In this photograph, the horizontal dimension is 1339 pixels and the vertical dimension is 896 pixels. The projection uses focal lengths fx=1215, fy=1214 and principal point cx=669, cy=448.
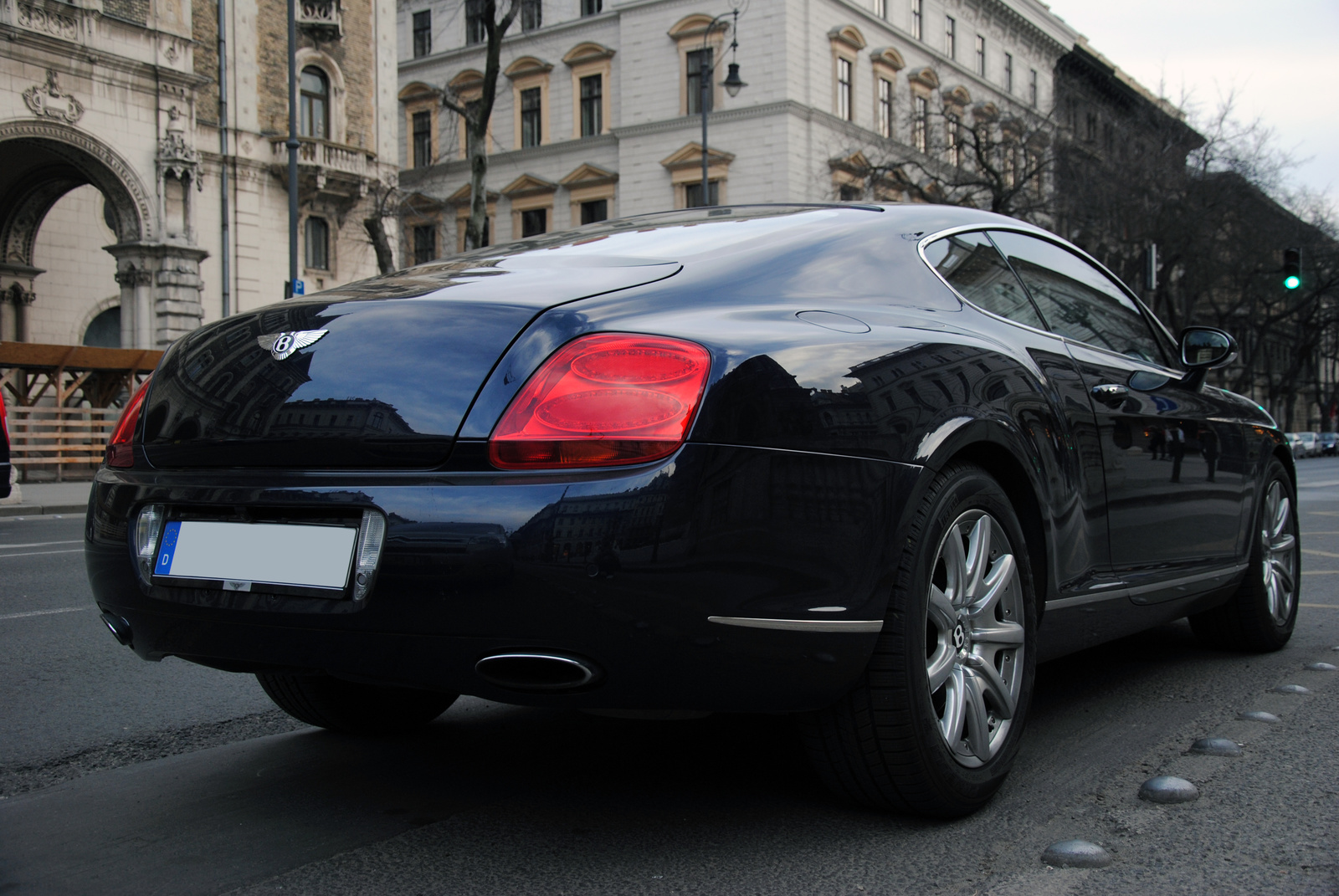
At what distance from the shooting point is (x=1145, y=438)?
11.5 ft

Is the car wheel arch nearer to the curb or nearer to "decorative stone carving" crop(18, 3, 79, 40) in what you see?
the curb

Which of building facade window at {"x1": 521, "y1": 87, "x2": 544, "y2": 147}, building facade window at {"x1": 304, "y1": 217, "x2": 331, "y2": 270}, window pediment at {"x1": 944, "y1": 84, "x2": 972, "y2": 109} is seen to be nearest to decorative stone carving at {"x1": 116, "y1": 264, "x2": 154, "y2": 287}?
building facade window at {"x1": 304, "y1": 217, "x2": 331, "y2": 270}

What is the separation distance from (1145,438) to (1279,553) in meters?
1.52

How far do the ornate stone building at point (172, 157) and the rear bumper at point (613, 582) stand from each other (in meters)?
20.0

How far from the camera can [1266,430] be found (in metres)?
4.53

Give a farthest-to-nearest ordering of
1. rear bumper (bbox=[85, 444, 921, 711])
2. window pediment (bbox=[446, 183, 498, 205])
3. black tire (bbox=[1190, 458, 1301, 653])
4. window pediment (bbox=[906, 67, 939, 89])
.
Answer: window pediment (bbox=[446, 183, 498, 205]) < window pediment (bbox=[906, 67, 939, 89]) < black tire (bbox=[1190, 458, 1301, 653]) < rear bumper (bbox=[85, 444, 921, 711])

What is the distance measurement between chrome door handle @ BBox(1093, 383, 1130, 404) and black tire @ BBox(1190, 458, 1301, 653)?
124 centimetres

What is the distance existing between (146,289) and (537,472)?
2860cm

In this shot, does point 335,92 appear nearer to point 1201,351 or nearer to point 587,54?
point 587,54

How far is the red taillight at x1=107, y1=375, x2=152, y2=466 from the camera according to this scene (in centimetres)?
267

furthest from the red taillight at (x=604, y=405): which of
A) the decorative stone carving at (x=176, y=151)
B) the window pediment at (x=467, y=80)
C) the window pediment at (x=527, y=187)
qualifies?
the window pediment at (x=467, y=80)

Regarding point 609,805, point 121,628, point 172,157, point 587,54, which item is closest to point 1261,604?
point 609,805

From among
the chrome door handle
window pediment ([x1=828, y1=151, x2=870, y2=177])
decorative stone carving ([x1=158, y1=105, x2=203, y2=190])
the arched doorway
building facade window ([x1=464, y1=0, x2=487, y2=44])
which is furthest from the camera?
building facade window ([x1=464, y1=0, x2=487, y2=44])

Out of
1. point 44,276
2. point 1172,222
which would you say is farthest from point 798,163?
point 44,276
